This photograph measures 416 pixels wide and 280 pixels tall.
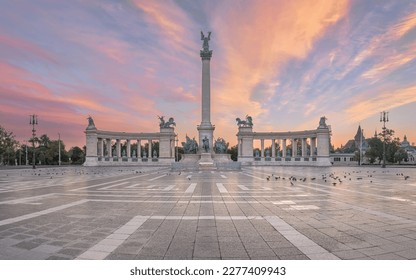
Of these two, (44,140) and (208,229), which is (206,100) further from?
(44,140)

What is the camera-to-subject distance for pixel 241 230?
843cm

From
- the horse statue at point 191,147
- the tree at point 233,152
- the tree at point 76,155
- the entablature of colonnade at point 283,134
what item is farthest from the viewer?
the tree at point 233,152

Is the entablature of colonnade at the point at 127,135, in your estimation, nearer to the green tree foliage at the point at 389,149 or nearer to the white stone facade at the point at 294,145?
the white stone facade at the point at 294,145

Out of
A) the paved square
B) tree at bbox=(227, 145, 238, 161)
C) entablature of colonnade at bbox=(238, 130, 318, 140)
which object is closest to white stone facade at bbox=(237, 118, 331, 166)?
entablature of colonnade at bbox=(238, 130, 318, 140)

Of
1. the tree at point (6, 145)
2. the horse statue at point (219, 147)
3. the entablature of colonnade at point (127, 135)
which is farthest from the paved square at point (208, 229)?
the tree at point (6, 145)

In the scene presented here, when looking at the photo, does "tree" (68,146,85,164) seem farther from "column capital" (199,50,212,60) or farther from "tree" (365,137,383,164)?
"tree" (365,137,383,164)

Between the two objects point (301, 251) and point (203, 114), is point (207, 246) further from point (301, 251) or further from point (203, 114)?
point (203, 114)

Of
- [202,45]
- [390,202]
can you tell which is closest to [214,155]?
[202,45]

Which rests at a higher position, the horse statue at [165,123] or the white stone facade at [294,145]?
→ the horse statue at [165,123]

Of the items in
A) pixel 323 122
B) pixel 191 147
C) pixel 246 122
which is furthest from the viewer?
pixel 246 122

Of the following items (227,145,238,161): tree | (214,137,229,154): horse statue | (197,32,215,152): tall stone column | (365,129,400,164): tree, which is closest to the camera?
(197,32,215,152): tall stone column

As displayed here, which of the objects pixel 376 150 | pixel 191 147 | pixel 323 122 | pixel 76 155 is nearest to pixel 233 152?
pixel 323 122

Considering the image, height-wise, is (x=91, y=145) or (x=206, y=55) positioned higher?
(x=206, y=55)

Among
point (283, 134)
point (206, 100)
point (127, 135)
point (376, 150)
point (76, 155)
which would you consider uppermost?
point (206, 100)
